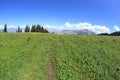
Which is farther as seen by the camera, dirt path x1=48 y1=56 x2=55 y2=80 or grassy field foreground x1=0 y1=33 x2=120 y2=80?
grassy field foreground x1=0 y1=33 x2=120 y2=80

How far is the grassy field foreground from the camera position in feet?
75.2

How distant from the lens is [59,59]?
27.2 m

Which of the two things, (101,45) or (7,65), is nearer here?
(7,65)

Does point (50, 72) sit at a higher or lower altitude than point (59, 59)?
lower

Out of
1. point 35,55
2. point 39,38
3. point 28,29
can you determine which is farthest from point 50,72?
point 28,29

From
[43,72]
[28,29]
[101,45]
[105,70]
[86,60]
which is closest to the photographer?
[43,72]

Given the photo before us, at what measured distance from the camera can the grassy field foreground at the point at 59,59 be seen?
2292cm

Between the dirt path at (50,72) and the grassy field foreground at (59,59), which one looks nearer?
the dirt path at (50,72)

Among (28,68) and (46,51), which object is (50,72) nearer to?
(28,68)

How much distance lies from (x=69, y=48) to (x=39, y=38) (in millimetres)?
8132

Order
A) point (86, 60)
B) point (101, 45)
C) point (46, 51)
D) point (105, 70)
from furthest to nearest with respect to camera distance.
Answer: point (101, 45), point (46, 51), point (86, 60), point (105, 70)

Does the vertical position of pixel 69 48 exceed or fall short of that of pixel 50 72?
it exceeds it

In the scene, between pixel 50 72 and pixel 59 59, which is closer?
pixel 50 72

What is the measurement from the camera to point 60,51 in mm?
30547
